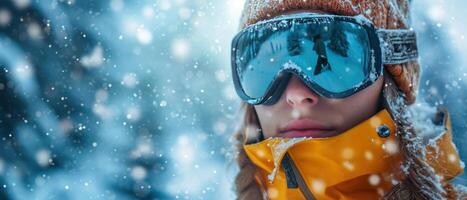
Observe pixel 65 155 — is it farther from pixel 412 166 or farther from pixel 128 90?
pixel 412 166

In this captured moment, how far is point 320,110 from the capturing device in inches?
67.3

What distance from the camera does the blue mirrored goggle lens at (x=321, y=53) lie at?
5.54 feet

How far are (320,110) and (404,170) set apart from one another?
15.7 inches

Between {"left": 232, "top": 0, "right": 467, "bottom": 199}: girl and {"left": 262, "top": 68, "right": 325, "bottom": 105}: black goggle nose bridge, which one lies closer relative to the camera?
{"left": 232, "top": 0, "right": 467, "bottom": 199}: girl

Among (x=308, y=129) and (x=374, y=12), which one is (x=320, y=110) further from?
(x=374, y=12)

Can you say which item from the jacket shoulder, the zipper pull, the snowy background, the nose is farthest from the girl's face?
the snowy background

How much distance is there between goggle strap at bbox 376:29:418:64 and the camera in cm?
180

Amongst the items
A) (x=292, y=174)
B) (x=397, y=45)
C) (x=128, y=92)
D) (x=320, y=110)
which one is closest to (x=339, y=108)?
(x=320, y=110)

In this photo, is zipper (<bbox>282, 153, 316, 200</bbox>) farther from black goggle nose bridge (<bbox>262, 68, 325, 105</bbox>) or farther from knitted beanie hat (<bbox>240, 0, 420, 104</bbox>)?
knitted beanie hat (<bbox>240, 0, 420, 104</bbox>)

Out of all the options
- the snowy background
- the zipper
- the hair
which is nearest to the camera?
the hair

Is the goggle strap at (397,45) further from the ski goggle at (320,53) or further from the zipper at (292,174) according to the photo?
the zipper at (292,174)

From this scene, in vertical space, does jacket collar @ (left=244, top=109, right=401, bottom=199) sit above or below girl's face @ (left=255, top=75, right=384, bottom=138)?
below

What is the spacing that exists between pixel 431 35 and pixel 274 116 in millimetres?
3080

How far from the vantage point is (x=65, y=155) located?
542cm
